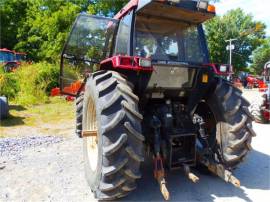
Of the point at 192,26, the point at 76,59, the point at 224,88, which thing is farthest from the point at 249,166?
the point at 76,59

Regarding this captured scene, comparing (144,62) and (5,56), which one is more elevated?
(5,56)

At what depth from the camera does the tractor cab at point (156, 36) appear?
339 cm

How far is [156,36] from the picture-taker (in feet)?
12.4

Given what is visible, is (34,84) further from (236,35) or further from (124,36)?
(236,35)

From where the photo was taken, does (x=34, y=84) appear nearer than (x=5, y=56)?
Yes

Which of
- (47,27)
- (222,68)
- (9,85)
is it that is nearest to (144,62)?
(222,68)

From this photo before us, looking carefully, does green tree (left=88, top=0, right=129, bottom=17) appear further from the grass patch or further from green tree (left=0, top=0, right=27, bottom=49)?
green tree (left=0, top=0, right=27, bottom=49)

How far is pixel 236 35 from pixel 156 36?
3427 cm

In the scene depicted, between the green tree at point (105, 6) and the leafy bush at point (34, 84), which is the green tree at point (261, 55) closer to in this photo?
the green tree at point (105, 6)

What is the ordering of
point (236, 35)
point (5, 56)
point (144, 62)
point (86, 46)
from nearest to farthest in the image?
1. point (144, 62)
2. point (86, 46)
3. point (5, 56)
4. point (236, 35)

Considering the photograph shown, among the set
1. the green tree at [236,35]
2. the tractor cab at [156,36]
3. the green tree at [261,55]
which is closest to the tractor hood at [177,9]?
the tractor cab at [156,36]

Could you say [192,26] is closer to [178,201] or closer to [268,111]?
[178,201]

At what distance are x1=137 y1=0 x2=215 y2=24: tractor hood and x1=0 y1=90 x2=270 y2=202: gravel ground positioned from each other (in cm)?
209

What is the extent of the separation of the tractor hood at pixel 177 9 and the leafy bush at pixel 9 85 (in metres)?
9.54
